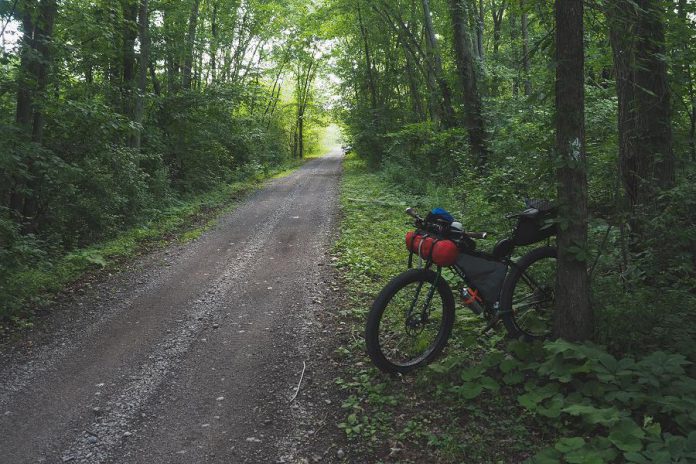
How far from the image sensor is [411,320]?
14.6ft

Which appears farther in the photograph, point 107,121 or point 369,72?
point 369,72

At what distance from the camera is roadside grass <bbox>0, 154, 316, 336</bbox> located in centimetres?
620

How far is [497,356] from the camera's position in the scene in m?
4.01

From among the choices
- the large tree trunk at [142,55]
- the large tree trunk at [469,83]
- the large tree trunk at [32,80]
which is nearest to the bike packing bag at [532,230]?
the large tree trunk at [469,83]

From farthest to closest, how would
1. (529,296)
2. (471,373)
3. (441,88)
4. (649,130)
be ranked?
1. (441,88)
2. (649,130)
3. (529,296)
4. (471,373)

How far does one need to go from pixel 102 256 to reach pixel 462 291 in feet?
23.0

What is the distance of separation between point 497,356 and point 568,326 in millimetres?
631

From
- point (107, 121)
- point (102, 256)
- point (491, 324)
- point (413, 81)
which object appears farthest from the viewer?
point (413, 81)

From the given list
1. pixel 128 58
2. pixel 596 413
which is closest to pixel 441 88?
pixel 128 58

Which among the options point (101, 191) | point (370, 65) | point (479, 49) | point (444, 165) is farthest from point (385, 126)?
point (101, 191)

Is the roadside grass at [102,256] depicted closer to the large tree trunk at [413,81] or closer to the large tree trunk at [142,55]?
the large tree trunk at [142,55]

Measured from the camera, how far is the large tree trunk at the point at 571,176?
3582 mm

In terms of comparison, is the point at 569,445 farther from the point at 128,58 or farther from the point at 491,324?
the point at 128,58

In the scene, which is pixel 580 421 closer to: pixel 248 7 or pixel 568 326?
pixel 568 326
